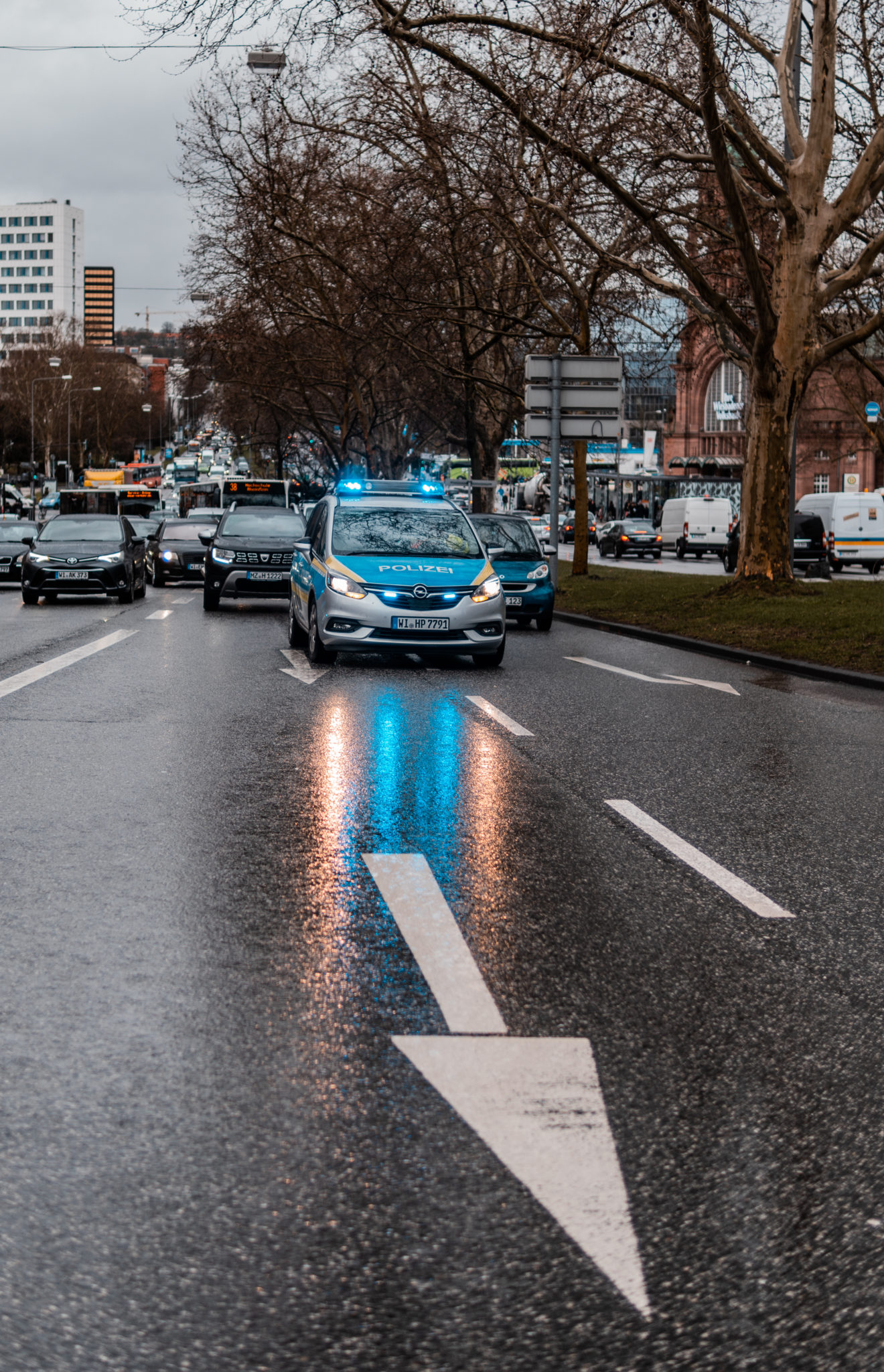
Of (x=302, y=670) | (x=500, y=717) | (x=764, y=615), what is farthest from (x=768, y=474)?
(x=500, y=717)

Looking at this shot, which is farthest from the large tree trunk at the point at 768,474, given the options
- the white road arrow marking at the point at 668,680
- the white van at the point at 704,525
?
the white van at the point at 704,525

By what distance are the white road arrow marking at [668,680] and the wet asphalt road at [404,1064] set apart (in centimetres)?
547

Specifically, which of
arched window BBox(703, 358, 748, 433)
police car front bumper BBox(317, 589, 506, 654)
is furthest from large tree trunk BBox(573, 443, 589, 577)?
arched window BBox(703, 358, 748, 433)

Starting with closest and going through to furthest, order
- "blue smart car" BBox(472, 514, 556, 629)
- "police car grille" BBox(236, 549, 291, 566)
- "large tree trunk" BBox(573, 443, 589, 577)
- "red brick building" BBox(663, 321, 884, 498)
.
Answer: "blue smart car" BBox(472, 514, 556, 629) < "police car grille" BBox(236, 549, 291, 566) < "large tree trunk" BBox(573, 443, 589, 577) < "red brick building" BBox(663, 321, 884, 498)

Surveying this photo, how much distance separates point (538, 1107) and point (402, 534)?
13688mm

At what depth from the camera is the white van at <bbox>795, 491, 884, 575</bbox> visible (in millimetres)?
47844

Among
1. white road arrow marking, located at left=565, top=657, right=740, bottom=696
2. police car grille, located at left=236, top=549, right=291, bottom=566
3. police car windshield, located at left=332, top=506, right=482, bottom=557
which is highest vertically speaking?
police car windshield, located at left=332, top=506, right=482, bottom=557

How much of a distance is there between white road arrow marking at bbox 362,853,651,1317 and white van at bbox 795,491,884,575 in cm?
4437

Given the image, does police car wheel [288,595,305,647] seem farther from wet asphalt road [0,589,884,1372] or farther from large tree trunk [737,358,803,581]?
wet asphalt road [0,589,884,1372]

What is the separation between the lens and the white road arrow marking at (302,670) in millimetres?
15159

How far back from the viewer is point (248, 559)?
26.5 metres

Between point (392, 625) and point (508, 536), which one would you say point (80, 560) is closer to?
point (508, 536)

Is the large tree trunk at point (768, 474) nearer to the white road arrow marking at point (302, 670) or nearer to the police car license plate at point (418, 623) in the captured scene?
the white road arrow marking at point (302, 670)

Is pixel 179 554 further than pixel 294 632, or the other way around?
pixel 179 554
